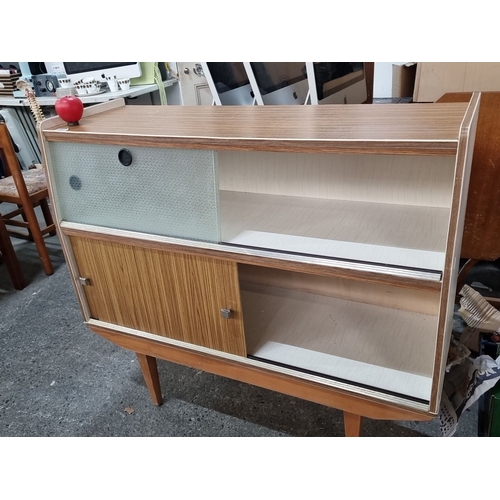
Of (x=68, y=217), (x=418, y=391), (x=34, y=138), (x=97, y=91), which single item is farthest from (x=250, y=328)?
(x=34, y=138)

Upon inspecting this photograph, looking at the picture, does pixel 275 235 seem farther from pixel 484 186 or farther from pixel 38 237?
pixel 38 237

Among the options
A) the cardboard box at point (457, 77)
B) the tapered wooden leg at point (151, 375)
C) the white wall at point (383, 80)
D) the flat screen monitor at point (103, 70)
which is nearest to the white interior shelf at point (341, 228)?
the tapered wooden leg at point (151, 375)

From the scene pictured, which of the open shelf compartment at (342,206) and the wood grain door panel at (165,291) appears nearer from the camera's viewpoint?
the open shelf compartment at (342,206)

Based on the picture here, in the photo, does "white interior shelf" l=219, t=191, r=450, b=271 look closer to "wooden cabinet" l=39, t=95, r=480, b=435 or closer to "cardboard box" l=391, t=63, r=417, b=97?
"wooden cabinet" l=39, t=95, r=480, b=435

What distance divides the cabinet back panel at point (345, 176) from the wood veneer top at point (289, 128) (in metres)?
0.14

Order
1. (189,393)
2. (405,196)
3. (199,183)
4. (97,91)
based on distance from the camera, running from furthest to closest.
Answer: (97,91), (189,393), (405,196), (199,183)

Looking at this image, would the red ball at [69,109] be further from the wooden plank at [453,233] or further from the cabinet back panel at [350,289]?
the wooden plank at [453,233]

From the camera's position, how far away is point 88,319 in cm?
125

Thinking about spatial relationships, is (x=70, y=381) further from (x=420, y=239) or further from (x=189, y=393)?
(x=420, y=239)

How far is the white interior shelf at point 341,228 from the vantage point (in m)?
0.86

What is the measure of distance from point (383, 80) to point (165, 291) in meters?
2.84

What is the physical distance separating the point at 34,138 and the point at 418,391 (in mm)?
3815

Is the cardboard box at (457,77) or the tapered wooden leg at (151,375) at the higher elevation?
the cardboard box at (457,77)

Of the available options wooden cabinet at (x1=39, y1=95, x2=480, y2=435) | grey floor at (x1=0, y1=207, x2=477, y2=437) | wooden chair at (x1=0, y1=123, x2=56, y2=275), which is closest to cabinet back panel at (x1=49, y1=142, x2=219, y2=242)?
wooden cabinet at (x1=39, y1=95, x2=480, y2=435)
